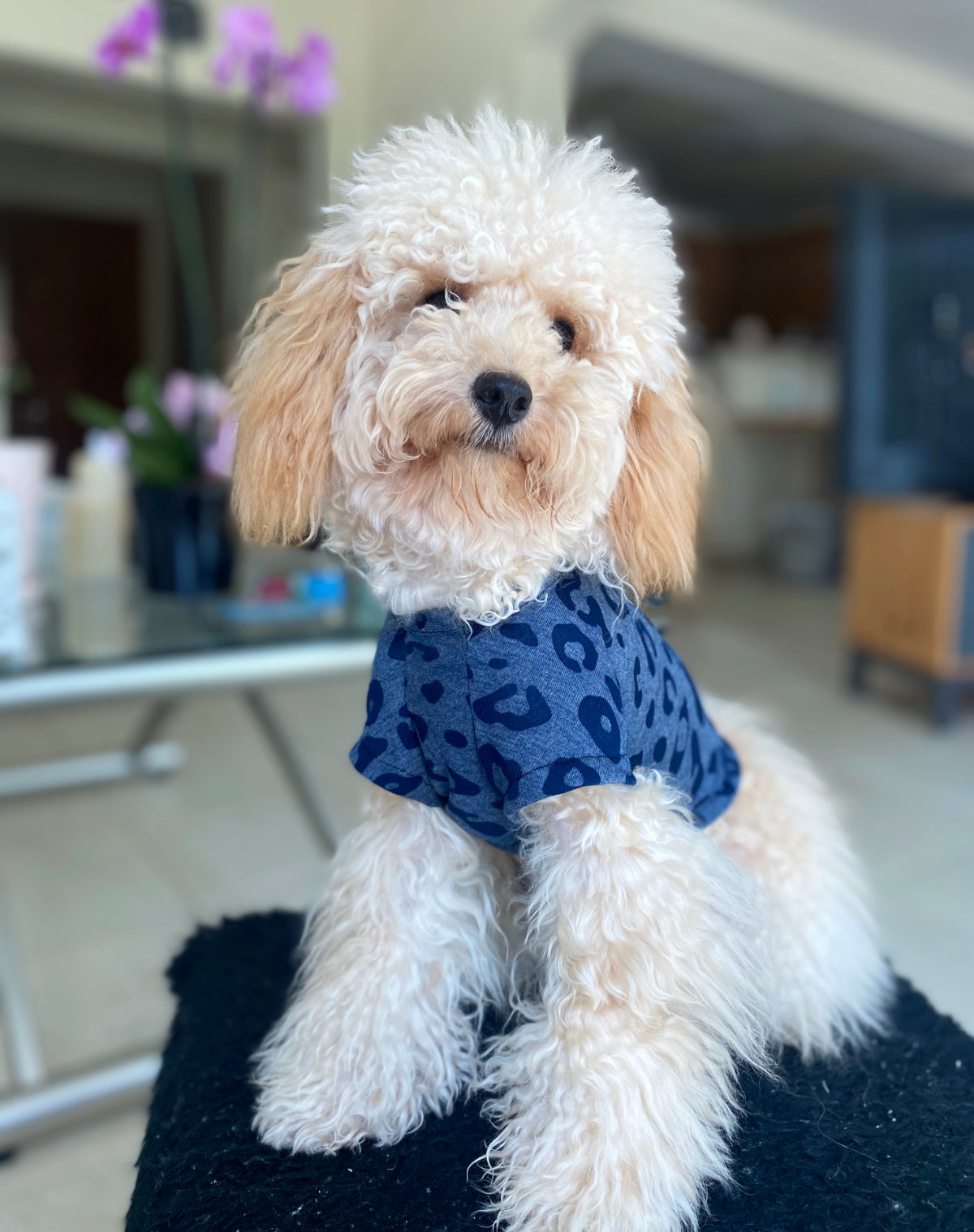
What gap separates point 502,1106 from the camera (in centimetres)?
80

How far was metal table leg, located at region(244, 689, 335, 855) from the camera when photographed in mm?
1723

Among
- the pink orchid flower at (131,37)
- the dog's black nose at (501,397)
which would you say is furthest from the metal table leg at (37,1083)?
the pink orchid flower at (131,37)

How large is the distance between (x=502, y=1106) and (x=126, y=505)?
1547 millimetres

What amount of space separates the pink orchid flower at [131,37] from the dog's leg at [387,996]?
139 cm

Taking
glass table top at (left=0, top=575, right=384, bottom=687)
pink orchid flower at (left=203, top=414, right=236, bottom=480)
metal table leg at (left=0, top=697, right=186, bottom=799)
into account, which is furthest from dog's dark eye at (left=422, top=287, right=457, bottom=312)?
metal table leg at (left=0, top=697, right=186, bottom=799)

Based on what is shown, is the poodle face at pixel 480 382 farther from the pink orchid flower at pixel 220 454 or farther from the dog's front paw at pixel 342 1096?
the pink orchid flower at pixel 220 454

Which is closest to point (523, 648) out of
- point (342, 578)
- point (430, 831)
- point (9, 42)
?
point (430, 831)

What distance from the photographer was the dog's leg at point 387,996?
0.81m

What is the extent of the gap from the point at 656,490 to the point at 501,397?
0.50 feet

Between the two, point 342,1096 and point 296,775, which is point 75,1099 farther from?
point 342,1096

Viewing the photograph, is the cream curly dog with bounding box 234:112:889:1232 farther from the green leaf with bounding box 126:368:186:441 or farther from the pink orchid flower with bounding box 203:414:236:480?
the green leaf with bounding box 126:368:186:441

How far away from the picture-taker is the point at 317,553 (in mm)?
1821

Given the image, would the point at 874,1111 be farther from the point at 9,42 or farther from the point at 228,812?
the point at 9,42

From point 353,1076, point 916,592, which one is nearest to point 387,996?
point 353,1076
